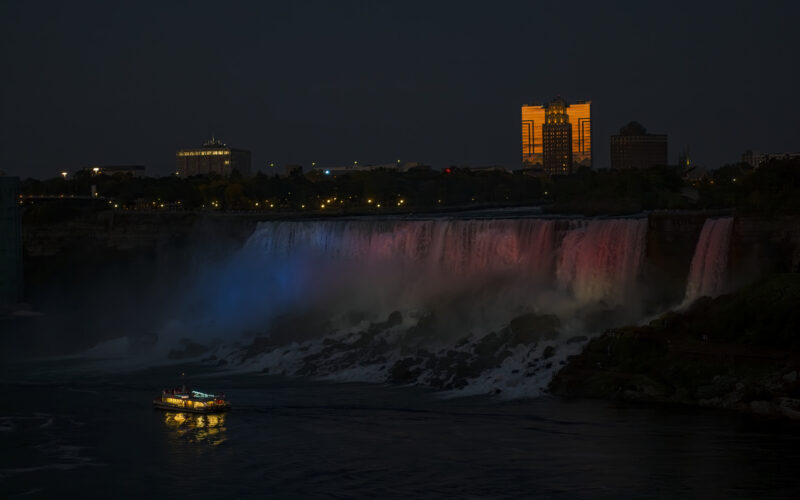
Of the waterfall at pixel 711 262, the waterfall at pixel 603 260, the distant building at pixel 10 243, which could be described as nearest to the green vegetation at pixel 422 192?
the distant building at pixel 10 243

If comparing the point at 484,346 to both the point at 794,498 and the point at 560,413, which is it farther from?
the point at 794,498

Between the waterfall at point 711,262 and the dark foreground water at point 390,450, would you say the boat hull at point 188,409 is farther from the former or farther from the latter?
the waterfall at point 711,262

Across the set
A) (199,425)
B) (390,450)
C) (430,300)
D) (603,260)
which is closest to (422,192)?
(430,300)

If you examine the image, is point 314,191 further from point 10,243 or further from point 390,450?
point 390,450

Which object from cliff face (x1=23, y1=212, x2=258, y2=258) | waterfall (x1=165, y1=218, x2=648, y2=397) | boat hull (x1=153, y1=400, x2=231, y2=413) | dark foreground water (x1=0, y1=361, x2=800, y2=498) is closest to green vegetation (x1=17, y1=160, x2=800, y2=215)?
cliff face (x1=23, y1=212, x2=258, y2=258)

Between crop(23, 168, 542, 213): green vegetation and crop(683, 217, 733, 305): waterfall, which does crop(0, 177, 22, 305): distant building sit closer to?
crop(23, 168, 542, 213): green vegetation

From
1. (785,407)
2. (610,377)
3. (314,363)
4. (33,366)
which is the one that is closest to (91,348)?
(33,366)
